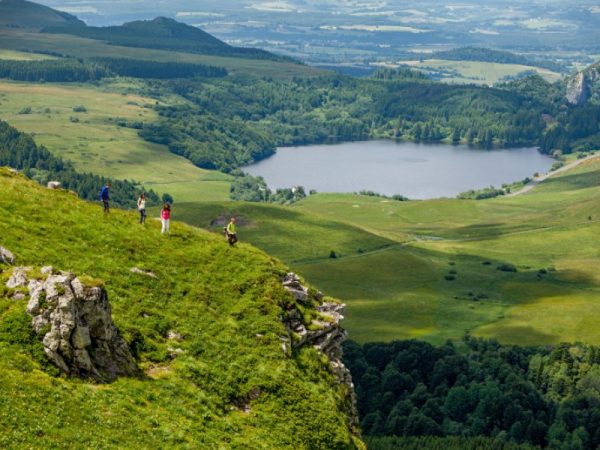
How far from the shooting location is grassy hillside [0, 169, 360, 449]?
53750 millimetres

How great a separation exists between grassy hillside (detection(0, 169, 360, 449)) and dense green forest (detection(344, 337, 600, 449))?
80.6 m

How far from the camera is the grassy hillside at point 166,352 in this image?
53750 mm

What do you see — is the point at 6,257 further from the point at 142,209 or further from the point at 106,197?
the point at 106,197

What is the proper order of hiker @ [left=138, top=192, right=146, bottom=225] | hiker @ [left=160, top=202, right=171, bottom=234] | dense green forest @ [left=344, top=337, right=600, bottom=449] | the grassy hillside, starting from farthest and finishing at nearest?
dense green forest @ [left=344, top=337, right=600, bottom=449]
hiker @ [left=138, top=192, right=146, bottom=225]
hiker @ [left=160, top=202, right=171, bottom=234]
the grassy hillside

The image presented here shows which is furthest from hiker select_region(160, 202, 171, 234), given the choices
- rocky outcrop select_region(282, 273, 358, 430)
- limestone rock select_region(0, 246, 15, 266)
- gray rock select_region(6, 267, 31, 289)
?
gray rock select_region(6, 267, 31, 289)

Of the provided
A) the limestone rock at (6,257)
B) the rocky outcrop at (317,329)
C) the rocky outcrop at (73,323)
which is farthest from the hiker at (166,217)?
the rocky outcrop at (73,323)

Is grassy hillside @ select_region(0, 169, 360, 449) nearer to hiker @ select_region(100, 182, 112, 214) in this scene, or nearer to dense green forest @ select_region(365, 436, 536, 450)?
hiker @ select_region(100, 182, 112, 214)

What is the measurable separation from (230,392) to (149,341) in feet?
17.7

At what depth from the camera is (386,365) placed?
185m

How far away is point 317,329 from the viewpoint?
242 feet

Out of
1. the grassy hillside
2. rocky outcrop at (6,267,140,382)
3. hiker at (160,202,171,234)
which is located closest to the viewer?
the grassy hillside

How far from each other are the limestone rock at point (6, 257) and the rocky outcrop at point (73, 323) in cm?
367

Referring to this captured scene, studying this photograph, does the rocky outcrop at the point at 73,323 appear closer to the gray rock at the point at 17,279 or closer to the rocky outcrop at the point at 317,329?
the gray rock at the point at 17,279

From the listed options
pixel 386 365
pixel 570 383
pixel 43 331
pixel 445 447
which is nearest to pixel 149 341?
pixel 43 331
